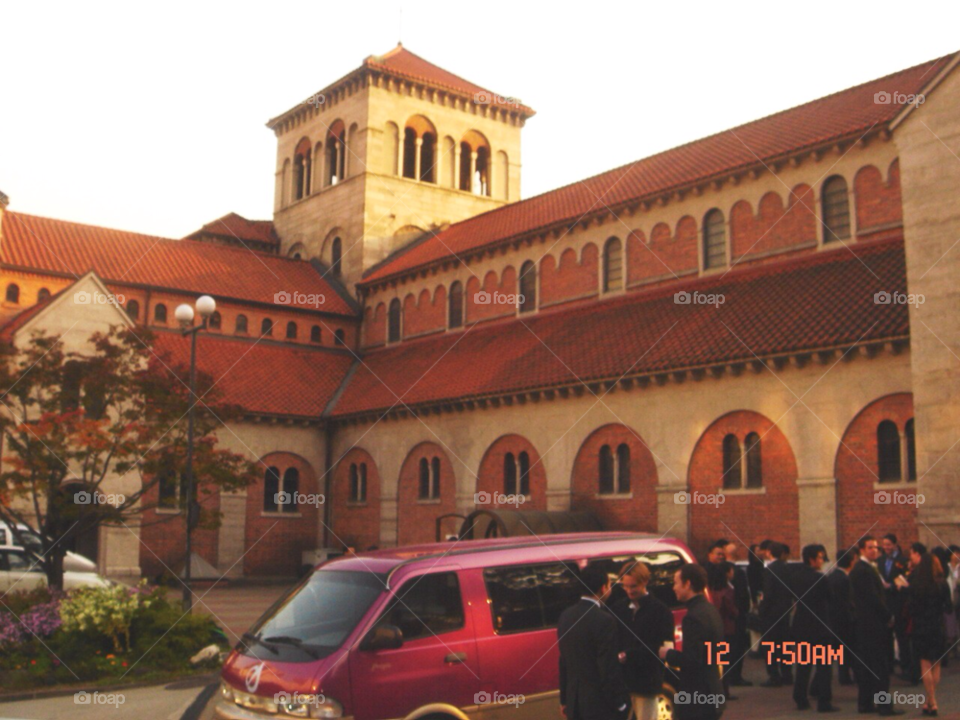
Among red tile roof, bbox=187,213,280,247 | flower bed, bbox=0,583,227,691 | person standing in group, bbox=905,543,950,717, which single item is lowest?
flower bed, bbox=0,583,227,691

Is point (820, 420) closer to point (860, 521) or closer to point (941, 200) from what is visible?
point (860, 521)

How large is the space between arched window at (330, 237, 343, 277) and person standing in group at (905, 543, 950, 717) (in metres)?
37.4

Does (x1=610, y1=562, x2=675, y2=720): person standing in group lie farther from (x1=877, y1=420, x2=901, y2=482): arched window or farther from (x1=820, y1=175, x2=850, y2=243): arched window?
(x1=820, y1=175, x2=850, y2=243): arched window

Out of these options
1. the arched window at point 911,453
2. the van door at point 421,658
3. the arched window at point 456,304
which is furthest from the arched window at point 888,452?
the arched window at point 456,304

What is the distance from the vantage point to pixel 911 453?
21219 millimetres

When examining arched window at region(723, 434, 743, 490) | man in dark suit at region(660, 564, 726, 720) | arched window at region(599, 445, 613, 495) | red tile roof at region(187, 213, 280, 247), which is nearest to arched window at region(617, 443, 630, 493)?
arched window at region(599, 445, 613, 495)

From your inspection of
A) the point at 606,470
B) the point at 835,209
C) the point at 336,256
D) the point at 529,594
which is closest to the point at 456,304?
the point at 336,256

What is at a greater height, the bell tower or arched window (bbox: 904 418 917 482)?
the bell tower

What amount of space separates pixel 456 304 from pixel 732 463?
16458 millimetres

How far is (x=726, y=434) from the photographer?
81.9ft

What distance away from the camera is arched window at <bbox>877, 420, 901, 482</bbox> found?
2150cm

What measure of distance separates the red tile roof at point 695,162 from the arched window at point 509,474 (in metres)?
8.32

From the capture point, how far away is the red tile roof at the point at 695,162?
27328mm

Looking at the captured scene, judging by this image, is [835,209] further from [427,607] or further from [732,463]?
[427,607]
